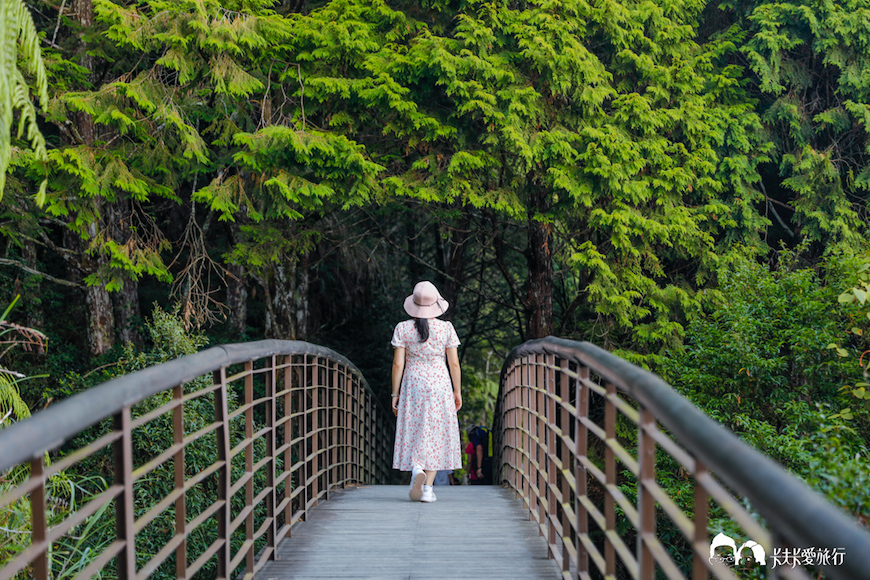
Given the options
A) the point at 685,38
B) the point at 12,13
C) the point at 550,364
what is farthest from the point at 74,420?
the point at 685,38

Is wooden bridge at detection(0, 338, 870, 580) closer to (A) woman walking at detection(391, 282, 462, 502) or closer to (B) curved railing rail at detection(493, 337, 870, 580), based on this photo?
(B) curved railing rail at detection(493, 337, 870, 580)

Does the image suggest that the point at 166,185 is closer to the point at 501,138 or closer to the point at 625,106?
the point at 501,138

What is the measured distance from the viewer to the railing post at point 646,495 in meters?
1.87

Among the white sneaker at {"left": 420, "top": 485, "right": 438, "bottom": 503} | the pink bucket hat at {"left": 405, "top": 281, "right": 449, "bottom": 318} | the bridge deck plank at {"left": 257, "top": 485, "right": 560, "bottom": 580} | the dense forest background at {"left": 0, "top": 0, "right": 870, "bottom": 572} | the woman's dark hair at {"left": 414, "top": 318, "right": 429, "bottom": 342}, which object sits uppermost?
the dense forest background at {"left": 0, "top": 0, "right": 870, "bottom": 572}

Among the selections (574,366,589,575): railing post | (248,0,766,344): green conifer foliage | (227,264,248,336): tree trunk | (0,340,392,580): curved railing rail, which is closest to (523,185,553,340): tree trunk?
(248,0,766,344): green conifer foliage

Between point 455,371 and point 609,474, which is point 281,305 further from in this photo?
point 609,474

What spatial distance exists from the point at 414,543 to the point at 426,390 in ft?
5.74

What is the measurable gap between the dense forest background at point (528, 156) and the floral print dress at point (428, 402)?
3.24 meters

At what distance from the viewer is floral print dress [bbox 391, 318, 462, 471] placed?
18.4 feet

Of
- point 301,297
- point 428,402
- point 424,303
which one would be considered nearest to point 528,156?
point 424,303

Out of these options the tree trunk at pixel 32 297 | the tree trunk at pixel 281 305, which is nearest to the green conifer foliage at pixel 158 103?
the tree trunk at pixel 281 305

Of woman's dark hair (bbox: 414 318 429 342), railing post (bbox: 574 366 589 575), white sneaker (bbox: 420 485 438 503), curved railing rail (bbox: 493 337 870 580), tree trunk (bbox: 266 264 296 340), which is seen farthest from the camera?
tree trunk (bbox: 266 264 296 340)

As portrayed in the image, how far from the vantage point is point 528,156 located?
30.1ft

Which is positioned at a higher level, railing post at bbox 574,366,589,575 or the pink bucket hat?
the pink bucket hat
